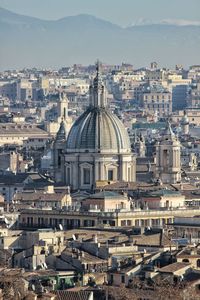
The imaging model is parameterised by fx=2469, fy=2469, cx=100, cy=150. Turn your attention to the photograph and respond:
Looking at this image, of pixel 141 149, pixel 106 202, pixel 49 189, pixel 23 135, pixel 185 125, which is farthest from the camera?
pixel 185 125

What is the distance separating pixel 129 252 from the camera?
53.4 metres

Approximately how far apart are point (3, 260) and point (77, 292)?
962 centimetres

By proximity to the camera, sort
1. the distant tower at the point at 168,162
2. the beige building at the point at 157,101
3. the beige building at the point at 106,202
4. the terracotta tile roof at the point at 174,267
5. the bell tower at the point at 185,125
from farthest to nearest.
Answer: the beige building at the point at 157,101 < the bell tower at the point at 185,125 < the distant tower at the point at 168,162 < the beige building at the point at 106,202 < the terracotta tile roof at the point at 174,267

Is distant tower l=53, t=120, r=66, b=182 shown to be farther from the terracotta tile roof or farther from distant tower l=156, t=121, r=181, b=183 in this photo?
the terracotta tile roof

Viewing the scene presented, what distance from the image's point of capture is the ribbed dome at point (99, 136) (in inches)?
3265

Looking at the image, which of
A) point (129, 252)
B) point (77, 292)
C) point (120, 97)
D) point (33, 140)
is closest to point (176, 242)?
point (129, 252)

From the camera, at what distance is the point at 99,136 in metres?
83.0

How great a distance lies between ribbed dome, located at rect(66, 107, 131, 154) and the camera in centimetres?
8294

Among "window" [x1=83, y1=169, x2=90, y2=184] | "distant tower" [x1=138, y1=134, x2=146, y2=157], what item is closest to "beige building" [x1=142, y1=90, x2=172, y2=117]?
"distant tower" [x1=138, y1=134, x2=146, y2=157]

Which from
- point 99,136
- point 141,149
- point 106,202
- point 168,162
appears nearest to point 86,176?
point 99,136

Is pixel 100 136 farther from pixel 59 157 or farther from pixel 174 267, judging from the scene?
pixel 174 267

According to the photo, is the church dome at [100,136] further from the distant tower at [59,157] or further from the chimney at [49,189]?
the chimney at [49,189]

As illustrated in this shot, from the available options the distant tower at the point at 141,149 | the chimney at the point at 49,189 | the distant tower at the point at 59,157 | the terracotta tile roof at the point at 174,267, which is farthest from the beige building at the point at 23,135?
the terracotta tile roof at the point at 174,267

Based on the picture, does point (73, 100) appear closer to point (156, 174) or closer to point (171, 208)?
point (156, 174)
